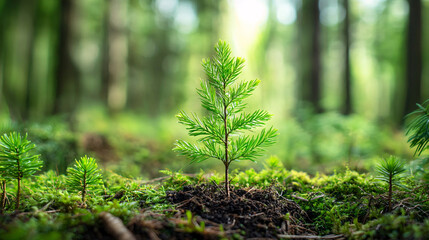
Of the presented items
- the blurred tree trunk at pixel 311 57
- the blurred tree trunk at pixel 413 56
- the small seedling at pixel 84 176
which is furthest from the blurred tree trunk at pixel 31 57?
the blurred tree trunk at pixel 413 56

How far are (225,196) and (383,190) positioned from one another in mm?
1469

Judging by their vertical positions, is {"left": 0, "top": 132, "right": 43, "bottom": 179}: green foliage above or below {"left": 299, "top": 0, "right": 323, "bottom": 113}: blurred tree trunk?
below

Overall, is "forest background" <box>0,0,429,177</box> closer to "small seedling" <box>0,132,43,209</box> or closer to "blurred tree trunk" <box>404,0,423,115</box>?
"blurred tree trunk" <box>404,0,423,115</box>

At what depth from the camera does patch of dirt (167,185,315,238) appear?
71.3 inches

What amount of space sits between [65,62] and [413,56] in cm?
1170

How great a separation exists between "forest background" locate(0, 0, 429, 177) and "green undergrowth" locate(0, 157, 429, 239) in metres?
0.73

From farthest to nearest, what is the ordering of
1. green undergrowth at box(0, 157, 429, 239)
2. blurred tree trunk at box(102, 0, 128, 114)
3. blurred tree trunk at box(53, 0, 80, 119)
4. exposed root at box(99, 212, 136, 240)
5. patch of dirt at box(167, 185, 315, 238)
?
1. blurred tree trunk at box(102, 0, 128, 114)
2. blurred tree trunk at box(53, 0, 80, 119)
3. patch of dirt at box(167, 185, 315, 238)
4. green undergrowth at box(0, 157, 429, 239)
5. exposed root at box(99, 212, 136, 240)

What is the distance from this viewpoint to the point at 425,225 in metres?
1.65

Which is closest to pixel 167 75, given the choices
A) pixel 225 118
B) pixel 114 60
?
pixel 114 60

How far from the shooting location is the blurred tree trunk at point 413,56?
939cm

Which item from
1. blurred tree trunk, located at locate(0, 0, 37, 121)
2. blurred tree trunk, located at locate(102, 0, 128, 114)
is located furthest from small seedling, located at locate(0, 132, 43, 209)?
blurred tree trunk, located at locate(0, 0, 37, 121)

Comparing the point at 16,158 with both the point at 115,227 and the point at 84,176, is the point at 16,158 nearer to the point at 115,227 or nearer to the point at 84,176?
the point at 84,176

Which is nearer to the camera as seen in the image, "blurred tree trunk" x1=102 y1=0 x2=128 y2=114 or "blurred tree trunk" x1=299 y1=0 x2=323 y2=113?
"blurred tree trunk" x1=299 y1=0 x2=323 y2=113

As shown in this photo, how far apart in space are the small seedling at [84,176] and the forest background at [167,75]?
31.9 inches
